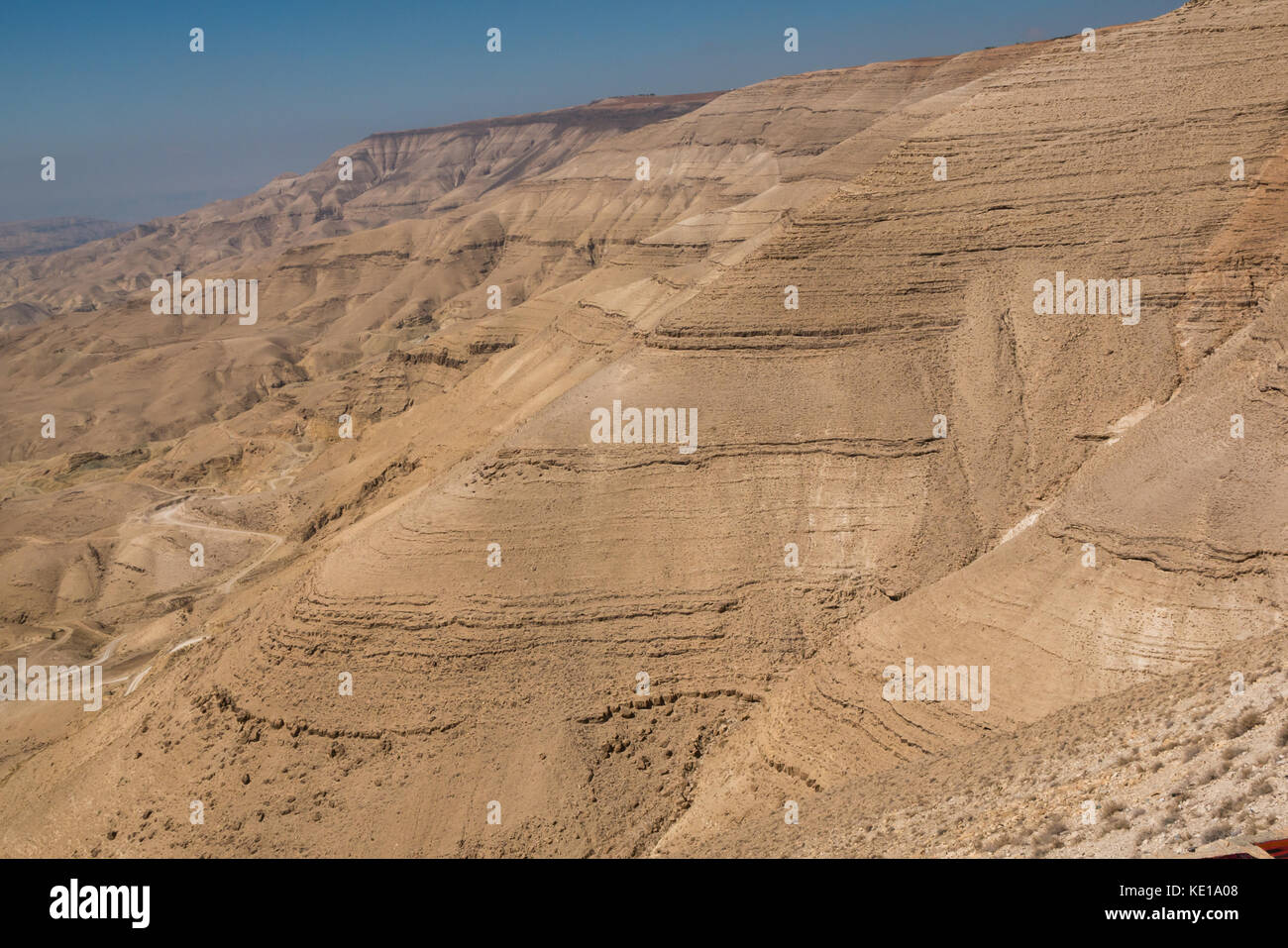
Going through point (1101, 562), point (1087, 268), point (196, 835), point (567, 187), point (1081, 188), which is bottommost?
point (196, 835)

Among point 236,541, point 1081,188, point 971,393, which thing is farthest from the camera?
point 236,541

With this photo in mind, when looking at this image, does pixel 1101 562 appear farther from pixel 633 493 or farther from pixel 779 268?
pixel 779 268

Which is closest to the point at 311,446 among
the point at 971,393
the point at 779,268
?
the point at 779,268
